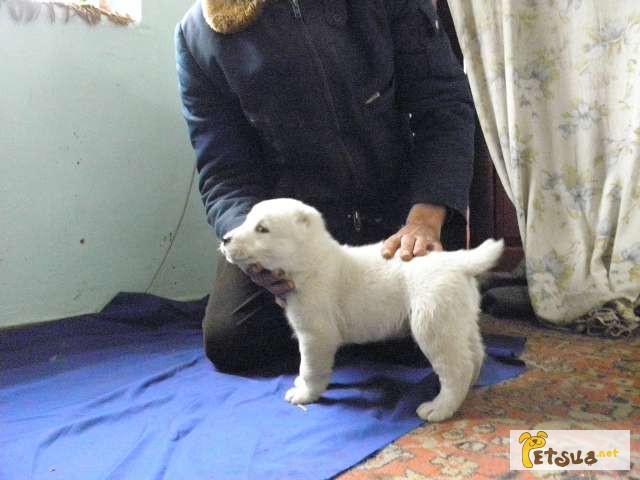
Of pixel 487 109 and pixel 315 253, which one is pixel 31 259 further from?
pixel 487 109

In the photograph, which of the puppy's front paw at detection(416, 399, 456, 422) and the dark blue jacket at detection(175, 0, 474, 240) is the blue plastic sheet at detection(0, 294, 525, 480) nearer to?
the puppy's front paw at detection(416, 399, 456, 422)

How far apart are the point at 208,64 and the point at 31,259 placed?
3.24 ft

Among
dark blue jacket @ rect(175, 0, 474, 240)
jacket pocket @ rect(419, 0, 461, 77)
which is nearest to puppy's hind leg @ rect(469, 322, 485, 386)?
dark blue jacket @ rect(175, 0, 474, 240)

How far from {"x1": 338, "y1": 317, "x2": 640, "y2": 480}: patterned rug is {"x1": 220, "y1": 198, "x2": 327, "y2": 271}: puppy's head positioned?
450 millimetres

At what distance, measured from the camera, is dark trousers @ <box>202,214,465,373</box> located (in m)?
1.57

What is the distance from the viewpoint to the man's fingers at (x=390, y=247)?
4.10 feet

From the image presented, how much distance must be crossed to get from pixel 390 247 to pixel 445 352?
0.27m

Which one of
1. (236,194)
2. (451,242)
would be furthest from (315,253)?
(451,242)

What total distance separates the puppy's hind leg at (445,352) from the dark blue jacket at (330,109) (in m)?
0.39

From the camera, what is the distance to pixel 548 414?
1.19 meters

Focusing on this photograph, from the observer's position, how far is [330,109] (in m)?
1.51

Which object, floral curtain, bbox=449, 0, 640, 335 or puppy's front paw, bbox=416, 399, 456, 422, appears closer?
puppy's front paw, bbox=416, 399, 456, 422

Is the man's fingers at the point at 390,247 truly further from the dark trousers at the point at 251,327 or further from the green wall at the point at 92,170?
the green wall at the point at 92,170

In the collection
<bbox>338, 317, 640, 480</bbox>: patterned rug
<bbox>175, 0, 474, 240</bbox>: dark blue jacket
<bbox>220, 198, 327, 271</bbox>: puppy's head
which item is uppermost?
<bbox>175, 0, 474, 240</bbox>: dark blue jacket
